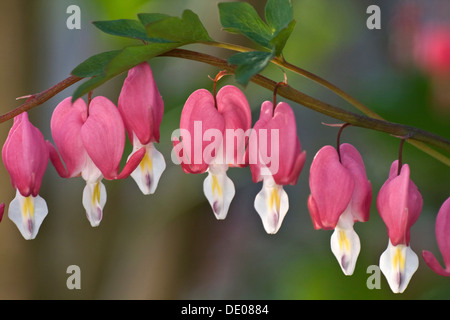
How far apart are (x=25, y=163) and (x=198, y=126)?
28cm

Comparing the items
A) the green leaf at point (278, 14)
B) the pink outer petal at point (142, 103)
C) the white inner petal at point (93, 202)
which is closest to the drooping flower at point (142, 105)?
the pink outer petal at point (142, 103)

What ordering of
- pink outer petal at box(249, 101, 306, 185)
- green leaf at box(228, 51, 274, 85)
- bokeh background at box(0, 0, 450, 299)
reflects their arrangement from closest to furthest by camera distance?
green leaf at box(228, 51, 274, 85), pink outer petal at box(249, 101, 306, 185), bokeh background at box(0, 0, 450, 299)

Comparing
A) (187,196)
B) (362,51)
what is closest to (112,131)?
(187,196)

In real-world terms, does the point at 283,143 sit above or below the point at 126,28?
below

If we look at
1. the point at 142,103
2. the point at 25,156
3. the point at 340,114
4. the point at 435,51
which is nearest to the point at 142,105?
the point at 142,103

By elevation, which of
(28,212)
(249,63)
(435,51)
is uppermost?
(435,51)

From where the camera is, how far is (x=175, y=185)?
2.46 meters

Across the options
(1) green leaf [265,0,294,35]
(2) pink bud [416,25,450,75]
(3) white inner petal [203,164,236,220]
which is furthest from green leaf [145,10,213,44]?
(2) pink bud [416,25,450,75]

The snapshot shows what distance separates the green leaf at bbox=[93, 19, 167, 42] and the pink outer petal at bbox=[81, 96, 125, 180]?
135 mm

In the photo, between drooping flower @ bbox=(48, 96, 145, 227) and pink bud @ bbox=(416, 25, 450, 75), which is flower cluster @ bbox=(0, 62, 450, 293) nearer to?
drooping flower @ bbox=(48, 96, 145, 227)

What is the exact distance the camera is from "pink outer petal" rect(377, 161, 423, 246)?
96 centimetres

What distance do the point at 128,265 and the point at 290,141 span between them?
1797mm

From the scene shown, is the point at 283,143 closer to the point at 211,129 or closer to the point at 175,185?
the point at 211,129
